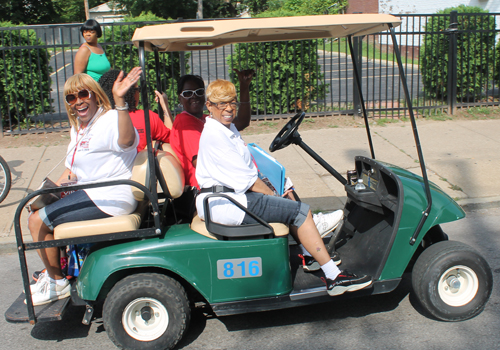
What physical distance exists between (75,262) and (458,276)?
2399 mm

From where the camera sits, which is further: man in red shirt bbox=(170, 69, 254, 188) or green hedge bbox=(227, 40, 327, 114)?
green hedge bbox=(227, 40, 327, 114)

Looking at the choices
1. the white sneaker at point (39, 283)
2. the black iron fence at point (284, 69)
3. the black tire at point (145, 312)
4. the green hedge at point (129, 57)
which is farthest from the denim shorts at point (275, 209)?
the green hedge at point (129, 57)

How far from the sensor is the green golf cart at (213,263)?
2.79 meters

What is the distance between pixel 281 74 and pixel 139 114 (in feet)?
16.4

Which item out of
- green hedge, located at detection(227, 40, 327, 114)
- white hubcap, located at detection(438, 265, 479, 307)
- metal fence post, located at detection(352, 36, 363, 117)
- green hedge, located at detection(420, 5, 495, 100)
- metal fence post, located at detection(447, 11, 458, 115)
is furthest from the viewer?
green hedge, located at detection(420, 5, 495, 100)

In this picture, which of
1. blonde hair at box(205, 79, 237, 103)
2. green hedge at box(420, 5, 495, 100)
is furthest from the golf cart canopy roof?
green hedge at box(420, 5, 495, 100)

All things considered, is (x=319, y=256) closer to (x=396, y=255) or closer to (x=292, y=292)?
(x=292, y=292)

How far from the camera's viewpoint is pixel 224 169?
2904 millimetres

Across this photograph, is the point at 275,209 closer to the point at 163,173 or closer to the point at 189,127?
the point at 163,173

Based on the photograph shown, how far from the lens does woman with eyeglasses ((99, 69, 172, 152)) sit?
3479 millimetres

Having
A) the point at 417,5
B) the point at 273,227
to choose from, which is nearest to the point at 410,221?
the point at 273,227

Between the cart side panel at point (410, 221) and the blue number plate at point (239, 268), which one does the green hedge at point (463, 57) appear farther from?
the blue number plate at point (239, 268)

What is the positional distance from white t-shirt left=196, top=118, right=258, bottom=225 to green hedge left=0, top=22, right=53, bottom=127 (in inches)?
229

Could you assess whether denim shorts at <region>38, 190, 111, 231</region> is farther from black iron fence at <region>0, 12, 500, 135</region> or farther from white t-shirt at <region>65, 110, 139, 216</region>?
black iron fence at <region>0, 12, 500, 135</region>
